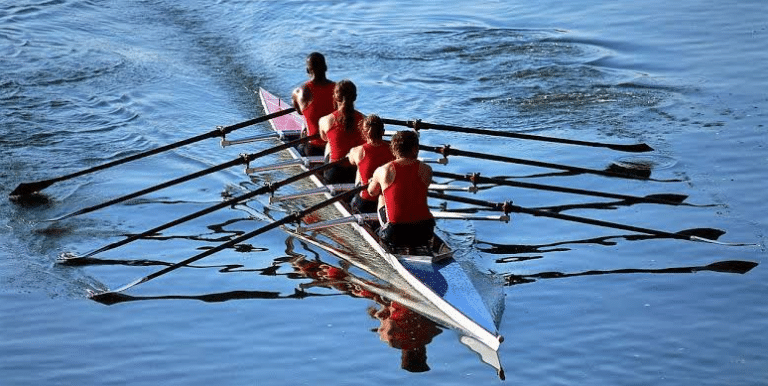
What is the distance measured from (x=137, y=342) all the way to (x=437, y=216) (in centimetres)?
366

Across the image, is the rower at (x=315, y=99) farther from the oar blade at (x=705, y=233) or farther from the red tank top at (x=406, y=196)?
the oar blade at (x=705, y=233)

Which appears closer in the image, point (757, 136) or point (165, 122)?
point (757, 136)

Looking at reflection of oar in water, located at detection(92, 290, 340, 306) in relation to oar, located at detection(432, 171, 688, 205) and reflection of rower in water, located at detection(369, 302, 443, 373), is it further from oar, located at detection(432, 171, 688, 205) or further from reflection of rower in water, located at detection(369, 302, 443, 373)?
oar, located at detection(432, 171, 688, 205)

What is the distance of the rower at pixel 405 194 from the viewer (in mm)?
11695

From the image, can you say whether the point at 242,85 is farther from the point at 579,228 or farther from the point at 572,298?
the point at 572,298

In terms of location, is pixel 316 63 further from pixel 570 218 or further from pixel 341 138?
pixel 570 218

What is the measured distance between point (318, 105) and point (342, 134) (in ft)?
4.86

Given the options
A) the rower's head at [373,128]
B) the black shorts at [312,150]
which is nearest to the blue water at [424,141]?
the black shorts at [312,150]

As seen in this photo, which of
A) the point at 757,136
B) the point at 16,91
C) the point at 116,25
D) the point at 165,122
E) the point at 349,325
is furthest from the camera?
the point at 116,25

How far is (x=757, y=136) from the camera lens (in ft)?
55.8

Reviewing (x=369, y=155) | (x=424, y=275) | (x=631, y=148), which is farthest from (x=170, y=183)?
(x=631, y=148)

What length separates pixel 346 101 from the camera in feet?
45.0

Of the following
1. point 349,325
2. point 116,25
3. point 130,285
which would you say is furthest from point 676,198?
point 116,25

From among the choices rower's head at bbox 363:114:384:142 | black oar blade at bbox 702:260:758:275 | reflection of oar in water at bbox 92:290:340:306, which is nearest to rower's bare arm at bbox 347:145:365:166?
rower's head at bbox 363:114:384:142
